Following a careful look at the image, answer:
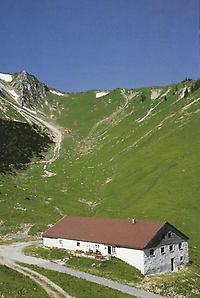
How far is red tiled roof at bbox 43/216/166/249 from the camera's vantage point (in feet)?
248

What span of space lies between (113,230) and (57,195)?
59237mm

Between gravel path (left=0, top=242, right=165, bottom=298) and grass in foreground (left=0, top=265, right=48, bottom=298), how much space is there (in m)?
8.16

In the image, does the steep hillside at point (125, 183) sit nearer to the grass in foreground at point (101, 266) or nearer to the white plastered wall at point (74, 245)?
the white plastered wall at point (74, 245)

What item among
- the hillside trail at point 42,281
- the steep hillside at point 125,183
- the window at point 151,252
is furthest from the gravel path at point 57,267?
the steep hillside at point 125,183

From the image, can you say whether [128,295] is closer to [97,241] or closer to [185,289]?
[185,289]

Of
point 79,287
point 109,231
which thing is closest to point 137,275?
point 109,231

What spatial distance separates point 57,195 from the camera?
138 m

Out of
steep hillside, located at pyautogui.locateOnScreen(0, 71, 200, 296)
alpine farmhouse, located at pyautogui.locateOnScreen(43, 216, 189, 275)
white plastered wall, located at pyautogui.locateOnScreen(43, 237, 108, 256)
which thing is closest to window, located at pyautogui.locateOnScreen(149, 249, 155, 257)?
alpine farmhouse, located at pyautogui.locateOnScreen(43, 216, 189, 275)

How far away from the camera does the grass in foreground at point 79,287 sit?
55.0 metres

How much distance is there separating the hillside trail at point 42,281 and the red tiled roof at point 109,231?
1554cm

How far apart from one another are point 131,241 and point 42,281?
774 inches

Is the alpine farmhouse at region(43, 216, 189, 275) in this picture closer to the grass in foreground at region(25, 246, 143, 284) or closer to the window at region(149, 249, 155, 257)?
the window at region(149, 249, 155, 257)

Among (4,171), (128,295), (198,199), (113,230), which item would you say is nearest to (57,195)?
(4,171)

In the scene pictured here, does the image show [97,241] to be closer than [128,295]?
No
